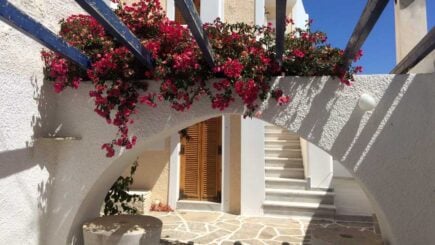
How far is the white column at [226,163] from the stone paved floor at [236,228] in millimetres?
512

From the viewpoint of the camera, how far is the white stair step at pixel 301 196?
11.1 meters

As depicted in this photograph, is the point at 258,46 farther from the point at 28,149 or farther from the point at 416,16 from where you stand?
the point at 416,16

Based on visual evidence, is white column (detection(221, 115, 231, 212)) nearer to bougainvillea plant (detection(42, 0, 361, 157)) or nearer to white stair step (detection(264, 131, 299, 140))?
white stair step (detection(264, 131, 299, 140))

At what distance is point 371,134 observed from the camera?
488cm

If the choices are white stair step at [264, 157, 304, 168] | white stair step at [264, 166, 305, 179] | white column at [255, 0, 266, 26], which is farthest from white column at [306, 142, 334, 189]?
white column at [255, 0, 266, 26]

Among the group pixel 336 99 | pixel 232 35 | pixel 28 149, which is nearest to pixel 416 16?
pixel 336 99

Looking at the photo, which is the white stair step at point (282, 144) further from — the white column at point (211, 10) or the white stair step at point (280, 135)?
the white column at point (211, 10)

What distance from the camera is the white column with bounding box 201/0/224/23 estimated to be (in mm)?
12062

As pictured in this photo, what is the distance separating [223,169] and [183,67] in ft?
23.6

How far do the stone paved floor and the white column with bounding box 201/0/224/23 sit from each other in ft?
24.0

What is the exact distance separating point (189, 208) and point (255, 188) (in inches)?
104

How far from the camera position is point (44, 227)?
5.71 m

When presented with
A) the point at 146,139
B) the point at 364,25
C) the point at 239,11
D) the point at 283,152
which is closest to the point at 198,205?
the point at 283,152

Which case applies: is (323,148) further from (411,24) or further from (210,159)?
(210,159)
